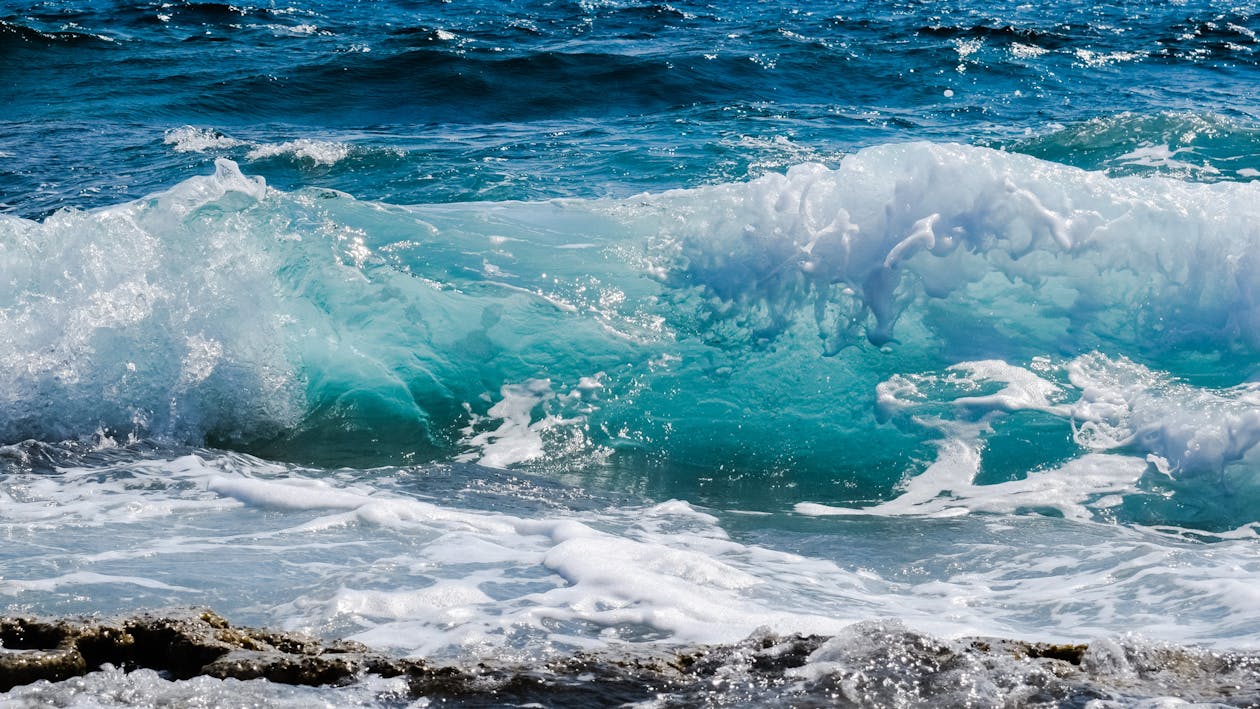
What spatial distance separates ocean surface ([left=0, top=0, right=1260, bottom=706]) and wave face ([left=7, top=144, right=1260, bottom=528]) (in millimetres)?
22

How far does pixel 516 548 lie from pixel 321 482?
1.30 meters

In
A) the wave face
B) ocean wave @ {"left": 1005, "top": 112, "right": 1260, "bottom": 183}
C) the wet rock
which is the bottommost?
the wave face

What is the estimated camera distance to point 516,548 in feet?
13.2

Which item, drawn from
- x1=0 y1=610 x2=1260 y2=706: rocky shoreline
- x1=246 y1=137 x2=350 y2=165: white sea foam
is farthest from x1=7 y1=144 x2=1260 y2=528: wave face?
x1=246 y1=137 x2=350 y2=165: white sea foam

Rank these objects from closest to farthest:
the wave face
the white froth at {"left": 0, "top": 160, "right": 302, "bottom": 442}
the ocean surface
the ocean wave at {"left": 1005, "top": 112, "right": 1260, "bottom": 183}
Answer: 1. the ocean surface
2. the wave face
3. the white froth at {"left": 0, "top": 160, "right": 302, "bottom": 442}
4. the ocean wave at {"left": 1005, "top": 112, "right": 1260, "bottom": 183}

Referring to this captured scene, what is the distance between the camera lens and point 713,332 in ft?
21.4

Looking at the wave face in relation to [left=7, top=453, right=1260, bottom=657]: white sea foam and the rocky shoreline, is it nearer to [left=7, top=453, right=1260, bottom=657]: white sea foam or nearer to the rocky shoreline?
[left=7, top=453, right=1260, bottom=657]: white sea foam

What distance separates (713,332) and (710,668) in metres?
3.92

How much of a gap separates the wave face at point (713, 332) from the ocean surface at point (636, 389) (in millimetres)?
22

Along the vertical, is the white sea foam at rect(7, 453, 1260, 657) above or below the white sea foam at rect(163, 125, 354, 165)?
below

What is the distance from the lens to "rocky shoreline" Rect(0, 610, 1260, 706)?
8.27 ft

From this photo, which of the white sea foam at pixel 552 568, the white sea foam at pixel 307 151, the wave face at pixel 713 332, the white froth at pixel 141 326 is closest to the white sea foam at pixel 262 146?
the white sea foam at pixel 307 151

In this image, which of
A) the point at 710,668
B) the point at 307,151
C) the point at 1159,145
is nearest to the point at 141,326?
the point at 710,668

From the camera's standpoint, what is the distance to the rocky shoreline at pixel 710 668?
8.27 ft
